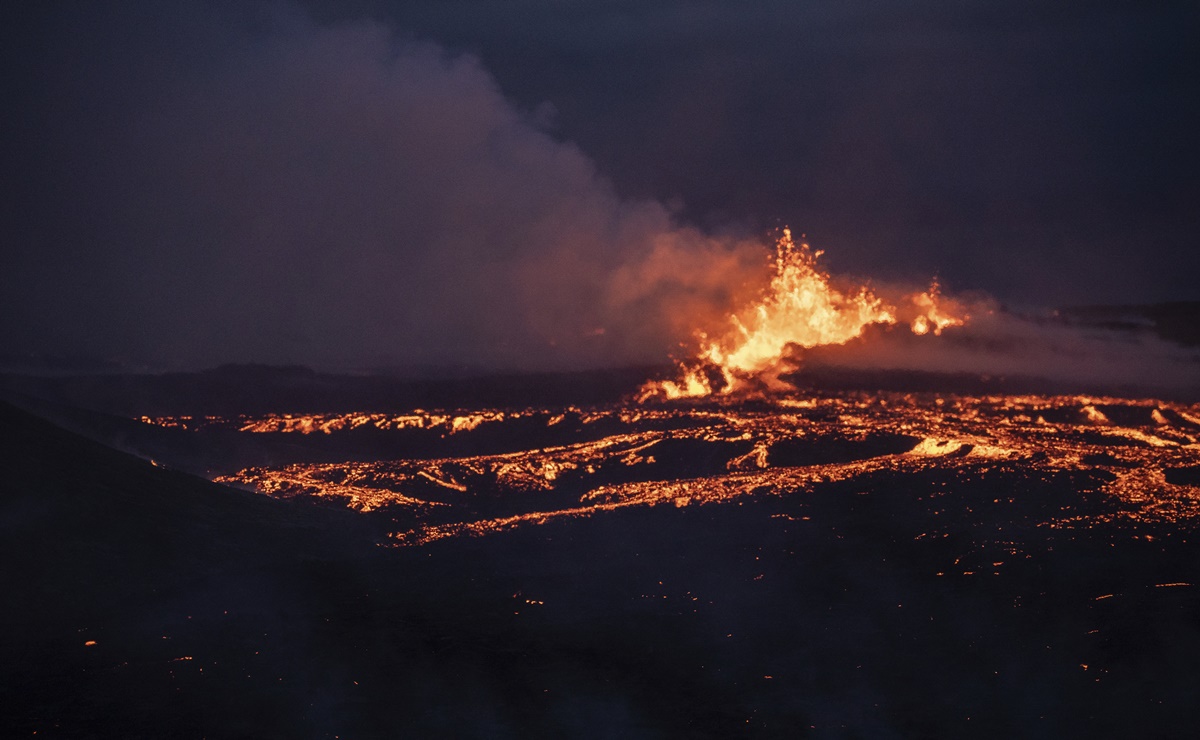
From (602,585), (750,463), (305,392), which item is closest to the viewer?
(602,585)

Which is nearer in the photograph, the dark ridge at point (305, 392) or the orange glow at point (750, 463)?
the orange glow at point (750, 463)

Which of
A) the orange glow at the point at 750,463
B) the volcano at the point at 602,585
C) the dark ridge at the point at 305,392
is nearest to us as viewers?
the volcano at the point at 602,585

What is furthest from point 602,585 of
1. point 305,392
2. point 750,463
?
point 305,392

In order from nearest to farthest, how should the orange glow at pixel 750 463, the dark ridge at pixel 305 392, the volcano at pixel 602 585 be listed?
the volcano at pixel 602 585
the orange glow at pixel 750 463
the dark ridge at pixel 305 392

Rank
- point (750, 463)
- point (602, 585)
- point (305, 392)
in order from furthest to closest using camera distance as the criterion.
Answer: point (305, 392) → point (750, 463) → point (602, 585)

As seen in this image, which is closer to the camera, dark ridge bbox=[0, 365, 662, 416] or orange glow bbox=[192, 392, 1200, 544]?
orange glow bbox=[192, 392, 1200, 544]

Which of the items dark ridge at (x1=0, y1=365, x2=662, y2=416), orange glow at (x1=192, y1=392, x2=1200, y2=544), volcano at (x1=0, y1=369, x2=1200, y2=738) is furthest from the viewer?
dark ridge at (x1=0, y1=365, x2=662, y2=416)

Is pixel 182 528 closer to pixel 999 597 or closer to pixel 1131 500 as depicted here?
pixel 999 597

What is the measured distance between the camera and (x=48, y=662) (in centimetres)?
1599

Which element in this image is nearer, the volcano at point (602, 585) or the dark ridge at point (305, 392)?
the volcano at point (602, 585)

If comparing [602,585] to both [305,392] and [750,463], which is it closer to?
[750,463]

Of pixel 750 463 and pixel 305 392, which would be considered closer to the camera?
pixel 750 463

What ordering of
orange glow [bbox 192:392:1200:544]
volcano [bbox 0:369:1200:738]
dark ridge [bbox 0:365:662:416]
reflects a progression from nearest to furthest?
1. volcano [bbox 0:369:1200:738]
2. orange glow [bbox 192:392:1200:544]
3. dark ridge [bbox 0:365:662:416]

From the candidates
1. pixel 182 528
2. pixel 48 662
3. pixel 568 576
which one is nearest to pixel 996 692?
pixel 568 576
